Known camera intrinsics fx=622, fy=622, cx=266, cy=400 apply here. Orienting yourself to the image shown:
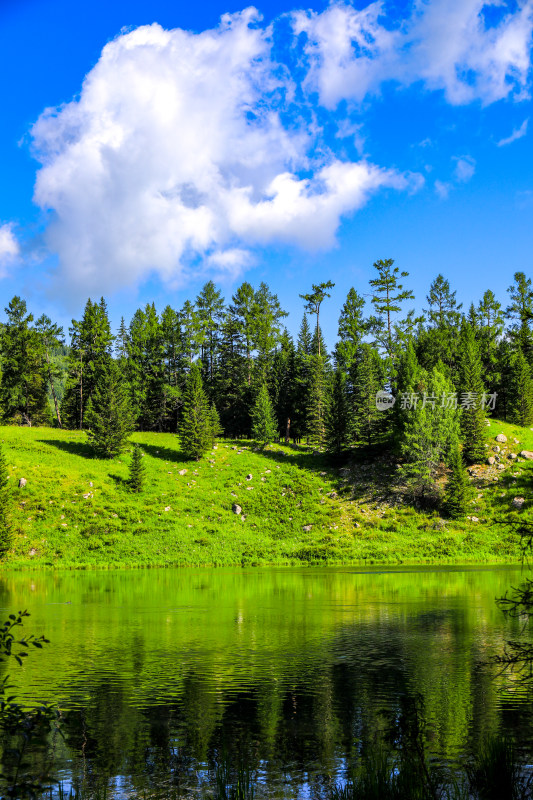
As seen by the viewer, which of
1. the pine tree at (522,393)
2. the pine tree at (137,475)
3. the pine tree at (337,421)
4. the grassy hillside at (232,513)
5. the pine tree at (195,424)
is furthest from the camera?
the pine tree at (522,393)

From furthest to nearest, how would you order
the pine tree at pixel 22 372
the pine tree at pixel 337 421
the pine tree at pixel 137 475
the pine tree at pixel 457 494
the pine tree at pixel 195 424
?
the pine tree at pixel 22 372, the pine tree at pixel 337 421, the pine tree at pixel 195 424, the pine tree at pixel 137 475, the pine tree at pixel 457 494

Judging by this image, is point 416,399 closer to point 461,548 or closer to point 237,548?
point 461,548

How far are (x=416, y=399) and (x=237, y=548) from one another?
29.3 m


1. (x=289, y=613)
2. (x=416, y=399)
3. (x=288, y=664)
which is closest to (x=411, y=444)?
(x=416, y=399)

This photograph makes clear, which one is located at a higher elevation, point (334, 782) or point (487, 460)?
point (487, 460)

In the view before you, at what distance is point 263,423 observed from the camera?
87.4 metres

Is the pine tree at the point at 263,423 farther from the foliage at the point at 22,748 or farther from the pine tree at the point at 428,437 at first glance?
the foliage at the point at 22,748

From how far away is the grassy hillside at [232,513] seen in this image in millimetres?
57875

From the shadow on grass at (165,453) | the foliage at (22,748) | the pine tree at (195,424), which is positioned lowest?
the foliage at (22,748)

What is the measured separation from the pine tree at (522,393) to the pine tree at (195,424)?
4304 centimetres

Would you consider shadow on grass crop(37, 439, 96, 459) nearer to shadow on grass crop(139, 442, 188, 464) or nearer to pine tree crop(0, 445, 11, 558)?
shadow on grass crop(139, 442, 188, 464)

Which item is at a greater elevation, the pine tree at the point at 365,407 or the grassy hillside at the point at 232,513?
the pine tree at the point at 365,407

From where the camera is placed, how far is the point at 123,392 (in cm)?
7900
